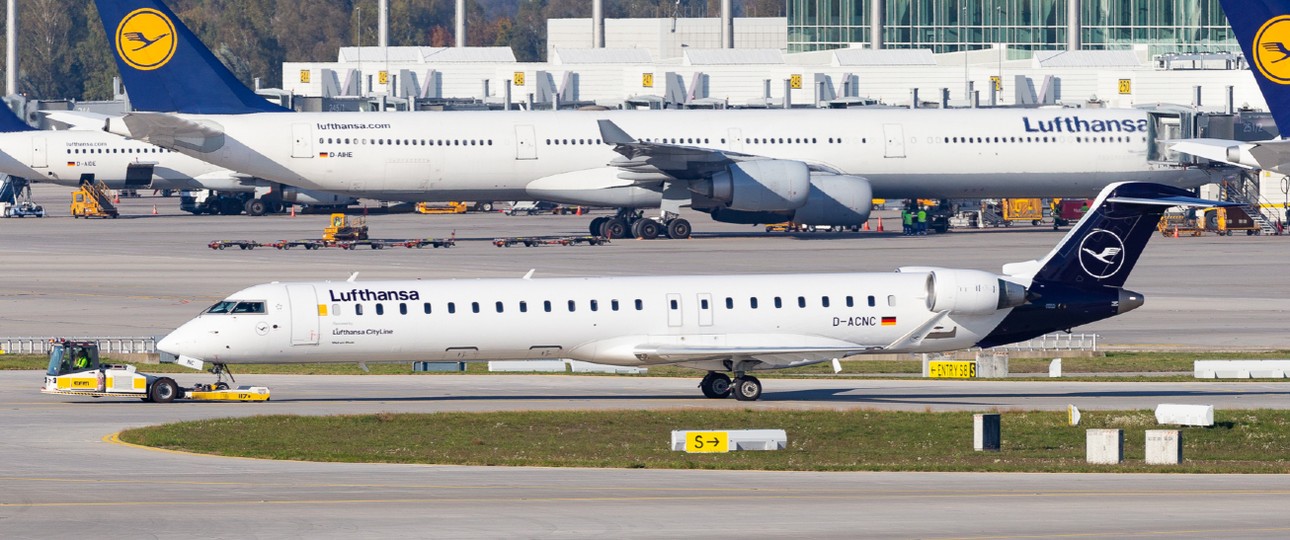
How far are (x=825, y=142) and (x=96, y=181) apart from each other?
39.7 meters

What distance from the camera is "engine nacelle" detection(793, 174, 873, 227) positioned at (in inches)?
2849

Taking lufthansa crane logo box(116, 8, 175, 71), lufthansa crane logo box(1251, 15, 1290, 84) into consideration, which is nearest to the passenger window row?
lufthansa crane logo box(116, 8, 175, 71)

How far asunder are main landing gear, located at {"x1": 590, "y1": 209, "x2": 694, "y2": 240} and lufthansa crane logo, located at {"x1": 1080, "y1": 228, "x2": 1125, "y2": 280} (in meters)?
36.9

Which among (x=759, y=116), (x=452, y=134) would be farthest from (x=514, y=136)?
(x=759, y=116)

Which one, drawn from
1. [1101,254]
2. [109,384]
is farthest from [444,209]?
[1101,254]

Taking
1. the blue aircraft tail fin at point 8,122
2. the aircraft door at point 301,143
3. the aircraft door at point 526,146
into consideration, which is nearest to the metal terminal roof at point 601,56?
the blue aircraft tail fin at point 8,122

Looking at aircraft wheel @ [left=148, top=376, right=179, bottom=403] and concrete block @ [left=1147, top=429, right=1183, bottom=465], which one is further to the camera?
aircraft wheel @ [left=148, top=376, right=179, bottom=403]

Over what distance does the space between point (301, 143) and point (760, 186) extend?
57.3 ft

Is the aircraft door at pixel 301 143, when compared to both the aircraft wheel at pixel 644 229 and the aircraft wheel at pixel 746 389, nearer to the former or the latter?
the aircraft wheel at pixel 644 229

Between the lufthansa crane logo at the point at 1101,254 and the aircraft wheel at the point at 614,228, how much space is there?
125 feet

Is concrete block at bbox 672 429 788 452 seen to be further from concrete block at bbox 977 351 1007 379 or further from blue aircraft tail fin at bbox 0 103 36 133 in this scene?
blue aircraft tail fin at bbox 0 103 36 133

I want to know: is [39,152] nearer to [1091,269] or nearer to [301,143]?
[301,143]

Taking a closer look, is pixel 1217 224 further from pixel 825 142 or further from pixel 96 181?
pixel 96 181

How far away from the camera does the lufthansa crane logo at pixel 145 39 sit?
7262 cm
